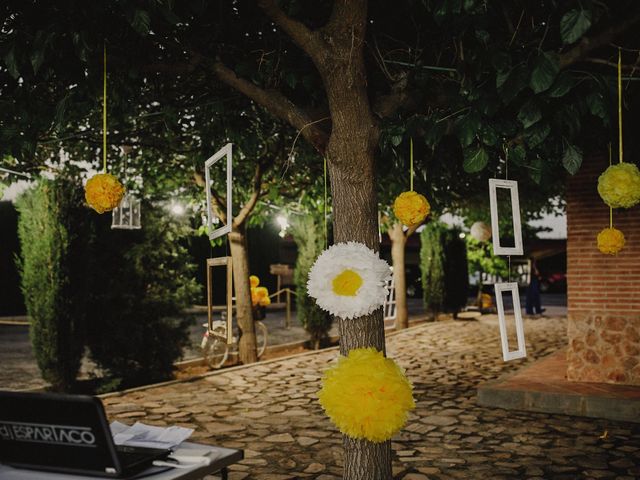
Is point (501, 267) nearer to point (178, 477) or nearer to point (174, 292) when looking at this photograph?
point (174, 292)

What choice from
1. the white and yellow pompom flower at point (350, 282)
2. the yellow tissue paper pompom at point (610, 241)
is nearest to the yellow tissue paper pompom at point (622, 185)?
the yellow tissue paper pompom at point (610, 241)

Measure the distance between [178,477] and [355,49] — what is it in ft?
8.65

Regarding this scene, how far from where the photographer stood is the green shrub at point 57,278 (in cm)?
850

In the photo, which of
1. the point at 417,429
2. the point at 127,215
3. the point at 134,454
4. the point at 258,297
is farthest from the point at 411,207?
the point at 258,297

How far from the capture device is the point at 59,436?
2.29 metres

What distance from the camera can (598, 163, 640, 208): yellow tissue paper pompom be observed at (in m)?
3.83

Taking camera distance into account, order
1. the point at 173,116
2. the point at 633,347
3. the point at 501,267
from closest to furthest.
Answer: the point at 173,116 → the point at 633,347 → the point at 501,267

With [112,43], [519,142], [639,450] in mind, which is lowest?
[639,450]

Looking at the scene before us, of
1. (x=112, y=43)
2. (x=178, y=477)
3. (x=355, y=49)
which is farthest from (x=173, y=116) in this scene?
(x=178, y=477)

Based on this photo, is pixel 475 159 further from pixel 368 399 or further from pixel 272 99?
pixel 368 399

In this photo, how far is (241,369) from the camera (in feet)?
34.3

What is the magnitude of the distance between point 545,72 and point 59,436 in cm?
263

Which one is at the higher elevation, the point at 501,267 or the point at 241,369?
the point at 501,267

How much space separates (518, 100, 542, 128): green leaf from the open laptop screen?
249 centimetres
